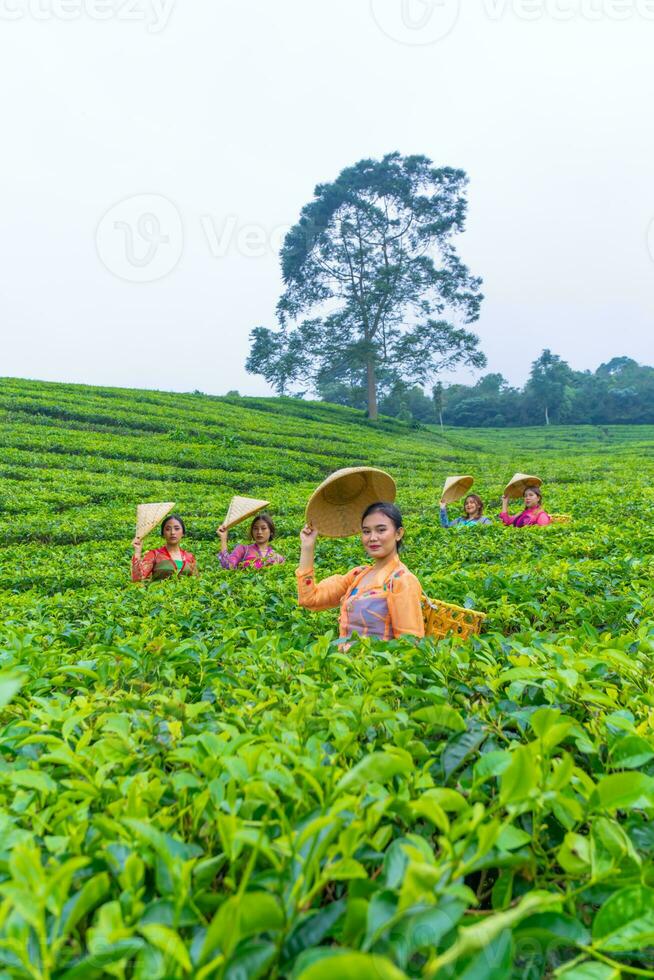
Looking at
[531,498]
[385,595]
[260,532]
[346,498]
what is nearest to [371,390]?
[531,498]

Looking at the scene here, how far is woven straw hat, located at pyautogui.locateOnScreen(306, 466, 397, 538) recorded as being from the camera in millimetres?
3855

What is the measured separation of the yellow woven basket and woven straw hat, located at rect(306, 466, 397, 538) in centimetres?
79

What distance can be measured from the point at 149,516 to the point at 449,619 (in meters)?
4.02

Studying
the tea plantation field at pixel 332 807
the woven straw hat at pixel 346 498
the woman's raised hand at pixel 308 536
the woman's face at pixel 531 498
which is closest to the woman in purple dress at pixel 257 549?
the woven straw hat at pixel 346 498

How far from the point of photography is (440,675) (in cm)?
171

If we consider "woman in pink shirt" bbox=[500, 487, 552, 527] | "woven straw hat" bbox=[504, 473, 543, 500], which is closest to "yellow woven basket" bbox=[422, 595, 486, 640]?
"woman in pink shirt" bbox=[500, 487, 552, 527]

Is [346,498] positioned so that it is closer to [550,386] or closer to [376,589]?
[376,589]

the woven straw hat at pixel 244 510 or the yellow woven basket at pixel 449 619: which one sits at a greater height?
the woven straw hat at pixel 244 510

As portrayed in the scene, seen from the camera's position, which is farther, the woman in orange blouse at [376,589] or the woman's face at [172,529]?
the woman's face at [172,529]

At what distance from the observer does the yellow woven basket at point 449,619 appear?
299 centimetres

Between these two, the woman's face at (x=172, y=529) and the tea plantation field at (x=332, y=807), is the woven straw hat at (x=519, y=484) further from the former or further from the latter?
the tea plantation field at (x=332, y=807)

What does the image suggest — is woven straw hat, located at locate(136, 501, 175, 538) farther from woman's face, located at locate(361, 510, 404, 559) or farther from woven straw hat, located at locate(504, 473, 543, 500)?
woven straw hat, located at locate(504, 473, 543, 500)

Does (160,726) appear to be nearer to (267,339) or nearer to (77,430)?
(77,430)

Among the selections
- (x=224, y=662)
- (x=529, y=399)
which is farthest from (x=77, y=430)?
(x=529, y=399)
